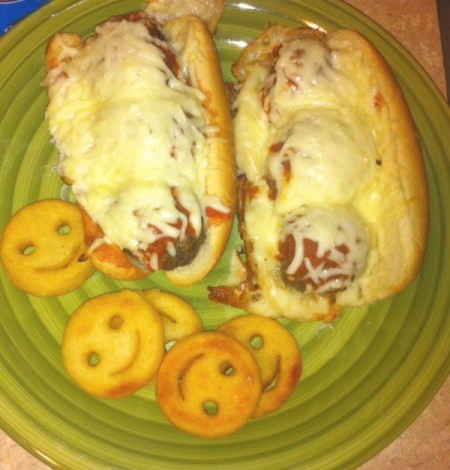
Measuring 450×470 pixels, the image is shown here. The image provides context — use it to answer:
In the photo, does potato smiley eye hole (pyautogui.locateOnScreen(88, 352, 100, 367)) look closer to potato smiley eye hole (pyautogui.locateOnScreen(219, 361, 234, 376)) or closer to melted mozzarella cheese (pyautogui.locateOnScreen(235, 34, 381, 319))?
potato smiley eye hole (pyautogui.locateOnScreen(219, 361, 234, 376))

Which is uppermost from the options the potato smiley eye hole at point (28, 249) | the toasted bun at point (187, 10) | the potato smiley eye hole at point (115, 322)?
the toasted bun at point (187, 10)

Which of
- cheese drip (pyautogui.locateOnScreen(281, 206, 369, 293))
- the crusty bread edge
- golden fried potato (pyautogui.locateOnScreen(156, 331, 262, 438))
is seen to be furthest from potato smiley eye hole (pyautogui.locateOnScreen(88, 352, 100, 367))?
cheese drip (pyautogui.locateOnScreen(281, 206, 369, 293))

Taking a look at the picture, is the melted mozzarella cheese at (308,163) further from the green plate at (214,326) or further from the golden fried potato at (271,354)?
the green plate at (214,326)

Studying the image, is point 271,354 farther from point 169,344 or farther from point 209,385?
point 169,344

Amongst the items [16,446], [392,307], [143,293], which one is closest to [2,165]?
[143,293]

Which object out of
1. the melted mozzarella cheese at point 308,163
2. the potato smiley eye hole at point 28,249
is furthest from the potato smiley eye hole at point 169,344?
the potato smiley eye hole at point 28,249
